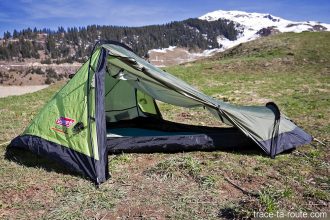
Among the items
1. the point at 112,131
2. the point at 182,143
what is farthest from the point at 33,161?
the point at 182,143

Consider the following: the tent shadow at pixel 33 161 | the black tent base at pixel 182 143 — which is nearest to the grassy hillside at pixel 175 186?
the tent shadow at pixel 33 161

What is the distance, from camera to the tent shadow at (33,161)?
7.82 m

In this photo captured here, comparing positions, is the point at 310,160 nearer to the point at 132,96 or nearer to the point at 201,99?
the point at 201,99

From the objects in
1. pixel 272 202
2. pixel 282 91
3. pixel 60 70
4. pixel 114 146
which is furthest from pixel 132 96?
pixel 60 70

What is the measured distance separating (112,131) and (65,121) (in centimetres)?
234

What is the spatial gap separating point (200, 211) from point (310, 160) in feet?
12.3

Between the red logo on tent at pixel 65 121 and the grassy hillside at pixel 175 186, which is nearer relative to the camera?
the grassy hillside at pixel 175 186

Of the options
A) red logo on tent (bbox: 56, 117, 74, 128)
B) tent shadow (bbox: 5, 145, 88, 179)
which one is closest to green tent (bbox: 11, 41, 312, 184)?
red logo on tent (bbox: 56, 117, 74, 128)

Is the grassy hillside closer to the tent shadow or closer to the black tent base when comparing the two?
the tent shadow

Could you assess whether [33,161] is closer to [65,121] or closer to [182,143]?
[65,121]

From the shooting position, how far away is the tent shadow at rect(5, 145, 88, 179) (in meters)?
7.82

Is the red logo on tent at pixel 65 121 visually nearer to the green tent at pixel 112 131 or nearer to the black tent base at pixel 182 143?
the green tent at pixel 112 131

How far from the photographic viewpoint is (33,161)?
8.40 metres

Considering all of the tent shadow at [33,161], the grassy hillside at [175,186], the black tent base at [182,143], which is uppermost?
the black tent base at [182,143]
